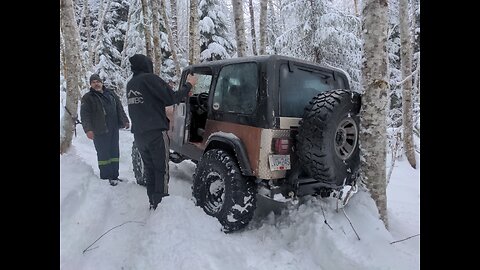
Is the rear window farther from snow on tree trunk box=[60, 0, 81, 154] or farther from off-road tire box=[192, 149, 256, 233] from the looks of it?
snow on tree trunk box=[60, 0, 81, 154]

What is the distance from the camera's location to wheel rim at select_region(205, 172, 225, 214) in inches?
154

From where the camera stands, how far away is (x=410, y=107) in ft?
27.4

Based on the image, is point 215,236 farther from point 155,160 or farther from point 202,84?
point 202,84

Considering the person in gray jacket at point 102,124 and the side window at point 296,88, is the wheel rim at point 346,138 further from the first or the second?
the person in gray jacket at point 102,124

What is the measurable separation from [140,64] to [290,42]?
30.1 feet

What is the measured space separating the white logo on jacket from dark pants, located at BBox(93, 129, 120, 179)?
147cm

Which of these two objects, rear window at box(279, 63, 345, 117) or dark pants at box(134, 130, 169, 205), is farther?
dark pants at box(134, 130, 169, 205)

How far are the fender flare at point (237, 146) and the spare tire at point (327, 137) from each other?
570 millimetres

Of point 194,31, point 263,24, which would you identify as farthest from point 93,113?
point 263,24

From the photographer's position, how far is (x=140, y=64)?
13.5ft

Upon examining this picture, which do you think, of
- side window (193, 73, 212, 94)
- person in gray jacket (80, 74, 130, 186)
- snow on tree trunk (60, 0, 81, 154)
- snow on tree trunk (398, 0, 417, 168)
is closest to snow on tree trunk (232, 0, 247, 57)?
snow on tree trunk (398, 0, 417, 168)
